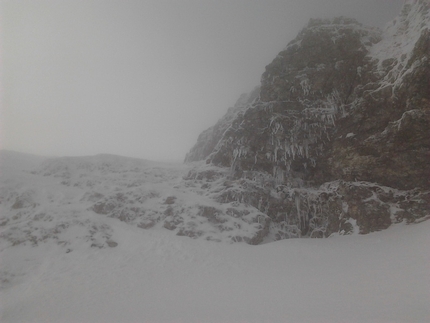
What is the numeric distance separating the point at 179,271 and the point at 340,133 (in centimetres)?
Result: 1508

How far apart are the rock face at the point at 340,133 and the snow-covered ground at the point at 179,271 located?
2.59 metres

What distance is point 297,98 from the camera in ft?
60.6

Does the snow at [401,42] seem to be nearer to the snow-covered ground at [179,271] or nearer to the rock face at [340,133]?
the rock face at [340,133]

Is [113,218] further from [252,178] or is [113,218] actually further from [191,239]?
[252,178]

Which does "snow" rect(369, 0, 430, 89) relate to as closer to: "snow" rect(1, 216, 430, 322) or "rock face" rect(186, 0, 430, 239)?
"rock face" rect(186, 0, 430, 239)

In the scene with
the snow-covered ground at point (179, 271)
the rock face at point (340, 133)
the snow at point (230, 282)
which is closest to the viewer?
the snow at point (230, 282)

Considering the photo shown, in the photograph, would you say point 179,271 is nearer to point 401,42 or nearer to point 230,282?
point 230,282

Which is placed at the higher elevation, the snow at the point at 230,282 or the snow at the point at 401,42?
the snow at the point at 401,42

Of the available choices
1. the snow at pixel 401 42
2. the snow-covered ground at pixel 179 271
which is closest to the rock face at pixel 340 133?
the snow at pixel 401 42

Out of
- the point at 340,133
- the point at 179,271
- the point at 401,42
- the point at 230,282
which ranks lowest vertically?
the point at 179,271

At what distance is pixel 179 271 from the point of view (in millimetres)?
10398

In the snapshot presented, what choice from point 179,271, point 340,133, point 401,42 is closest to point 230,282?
point 179,271

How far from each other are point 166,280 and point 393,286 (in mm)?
8614

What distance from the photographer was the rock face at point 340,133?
12.2 meters
